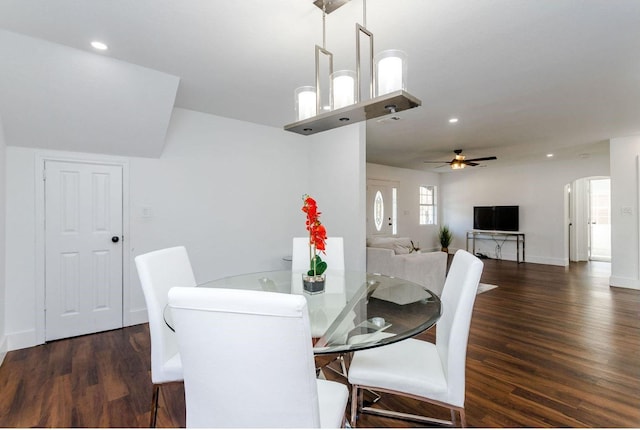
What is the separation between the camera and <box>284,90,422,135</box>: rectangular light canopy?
4.96 ft

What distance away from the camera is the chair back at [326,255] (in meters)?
2.83

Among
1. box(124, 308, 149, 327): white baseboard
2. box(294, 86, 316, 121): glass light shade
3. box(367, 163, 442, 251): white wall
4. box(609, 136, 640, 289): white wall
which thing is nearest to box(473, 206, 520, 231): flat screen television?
box(367, 163, 442, 251): white wall

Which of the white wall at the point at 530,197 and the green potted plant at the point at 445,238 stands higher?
the white wall at the point at 530,197

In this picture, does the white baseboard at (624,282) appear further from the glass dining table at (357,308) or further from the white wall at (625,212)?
the glass dining table at (357,308)

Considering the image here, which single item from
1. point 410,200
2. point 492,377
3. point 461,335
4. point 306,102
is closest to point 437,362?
point 461,335

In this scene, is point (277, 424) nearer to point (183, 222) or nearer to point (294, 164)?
point (183, 222)

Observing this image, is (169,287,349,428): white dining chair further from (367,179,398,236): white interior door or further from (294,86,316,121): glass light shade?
(367,179,398,236): white interior door

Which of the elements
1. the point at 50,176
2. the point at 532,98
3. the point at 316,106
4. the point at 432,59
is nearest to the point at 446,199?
the point at 532,98

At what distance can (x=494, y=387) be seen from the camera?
2174 mm

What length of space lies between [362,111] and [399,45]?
1008mm

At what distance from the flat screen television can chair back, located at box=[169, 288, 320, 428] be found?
8508 mm

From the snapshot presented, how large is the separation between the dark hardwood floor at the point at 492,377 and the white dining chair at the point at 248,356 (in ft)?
0.24

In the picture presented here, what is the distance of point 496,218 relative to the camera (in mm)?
8203

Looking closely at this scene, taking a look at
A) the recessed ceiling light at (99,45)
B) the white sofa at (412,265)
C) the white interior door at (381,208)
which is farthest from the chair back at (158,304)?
the white interior door at (381,208)
